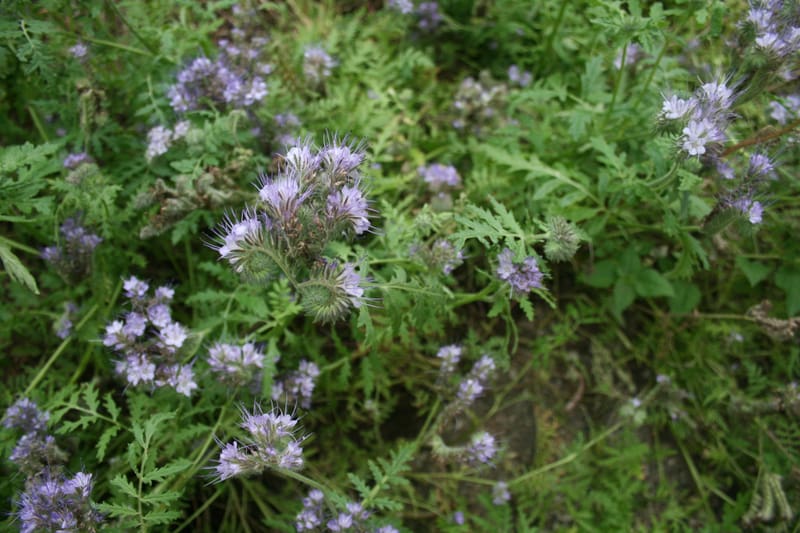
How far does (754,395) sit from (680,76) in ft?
6.30

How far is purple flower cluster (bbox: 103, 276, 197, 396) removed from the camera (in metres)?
2.67

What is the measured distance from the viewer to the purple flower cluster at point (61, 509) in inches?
91.0

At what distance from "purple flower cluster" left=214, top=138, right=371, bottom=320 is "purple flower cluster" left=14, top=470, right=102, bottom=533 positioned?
3.52ft

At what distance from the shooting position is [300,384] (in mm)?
2984

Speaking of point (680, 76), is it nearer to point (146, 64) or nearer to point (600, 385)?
point (600, 385)

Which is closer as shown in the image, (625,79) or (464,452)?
(464,452)

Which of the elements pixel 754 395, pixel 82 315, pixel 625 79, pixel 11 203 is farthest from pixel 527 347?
pixel 11 203

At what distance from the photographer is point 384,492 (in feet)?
11.1

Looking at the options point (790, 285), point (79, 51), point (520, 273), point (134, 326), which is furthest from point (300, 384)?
point (790, 285)

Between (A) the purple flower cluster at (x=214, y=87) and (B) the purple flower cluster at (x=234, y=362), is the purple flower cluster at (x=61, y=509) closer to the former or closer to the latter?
(B) the purple flower cluster at (x=234, y=362)

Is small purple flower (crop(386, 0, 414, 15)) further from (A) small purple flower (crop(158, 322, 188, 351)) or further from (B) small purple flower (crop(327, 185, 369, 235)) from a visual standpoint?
(A) small purple flower (crop(158, 322, 188, 351))

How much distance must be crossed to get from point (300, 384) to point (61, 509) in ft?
3.54

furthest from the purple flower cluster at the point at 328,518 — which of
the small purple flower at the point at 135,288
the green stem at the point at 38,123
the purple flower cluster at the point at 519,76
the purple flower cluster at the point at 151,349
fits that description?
the purple flower cluster at the point at 519,76

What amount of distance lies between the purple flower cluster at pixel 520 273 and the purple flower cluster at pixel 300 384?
1.05 metres
